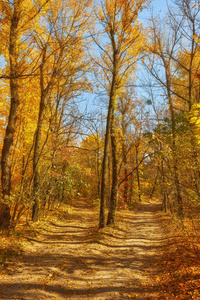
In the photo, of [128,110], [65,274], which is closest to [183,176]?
[65,274]

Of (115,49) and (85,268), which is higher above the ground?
(115,49)

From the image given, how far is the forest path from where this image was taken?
4156 mm

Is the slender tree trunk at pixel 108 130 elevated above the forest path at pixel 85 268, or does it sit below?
above

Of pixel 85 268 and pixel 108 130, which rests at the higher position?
→ pixel 108 130

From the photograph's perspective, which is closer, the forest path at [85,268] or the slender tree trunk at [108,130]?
the forest path at [85,268]

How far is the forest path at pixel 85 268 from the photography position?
416cm

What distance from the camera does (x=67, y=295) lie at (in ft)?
13.4

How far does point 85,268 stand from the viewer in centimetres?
547

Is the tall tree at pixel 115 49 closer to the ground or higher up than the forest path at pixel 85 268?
higher up

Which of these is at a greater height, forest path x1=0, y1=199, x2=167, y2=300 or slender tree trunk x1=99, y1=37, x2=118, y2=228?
slender tree trunk x1=99, y1=37, x2=118, y2=228

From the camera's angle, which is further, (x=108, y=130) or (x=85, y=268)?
(x=108, y=130)

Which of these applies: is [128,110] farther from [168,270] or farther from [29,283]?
[29,283]

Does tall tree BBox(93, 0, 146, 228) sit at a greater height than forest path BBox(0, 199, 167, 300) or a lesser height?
greater

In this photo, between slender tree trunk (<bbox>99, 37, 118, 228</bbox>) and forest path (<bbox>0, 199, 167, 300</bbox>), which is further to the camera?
slender tree trunk (<bbox>99, 37, 118, 228</bbox>)
